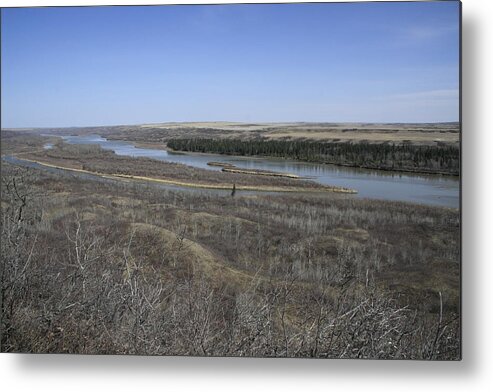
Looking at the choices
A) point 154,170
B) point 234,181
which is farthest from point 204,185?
point 154,170

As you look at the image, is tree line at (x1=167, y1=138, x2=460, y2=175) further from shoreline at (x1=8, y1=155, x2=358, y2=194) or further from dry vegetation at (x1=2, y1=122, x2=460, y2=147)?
shoreline at (x1=8, y1=155, x2=358, y2=194)

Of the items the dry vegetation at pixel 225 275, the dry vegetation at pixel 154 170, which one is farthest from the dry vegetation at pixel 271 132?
the dry vegetation at pixel 225 275

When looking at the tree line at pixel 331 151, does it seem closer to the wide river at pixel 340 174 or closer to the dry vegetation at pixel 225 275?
the wide river at pixel 340 174

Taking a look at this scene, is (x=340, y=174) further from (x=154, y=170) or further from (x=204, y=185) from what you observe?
(x=154, y=170)

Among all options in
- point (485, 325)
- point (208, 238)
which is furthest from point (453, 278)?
point (208, 238)

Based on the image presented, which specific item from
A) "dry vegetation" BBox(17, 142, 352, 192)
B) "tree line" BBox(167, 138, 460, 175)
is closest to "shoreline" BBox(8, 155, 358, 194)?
"dry vegetation" BBox(17, 142, 352, 192)
